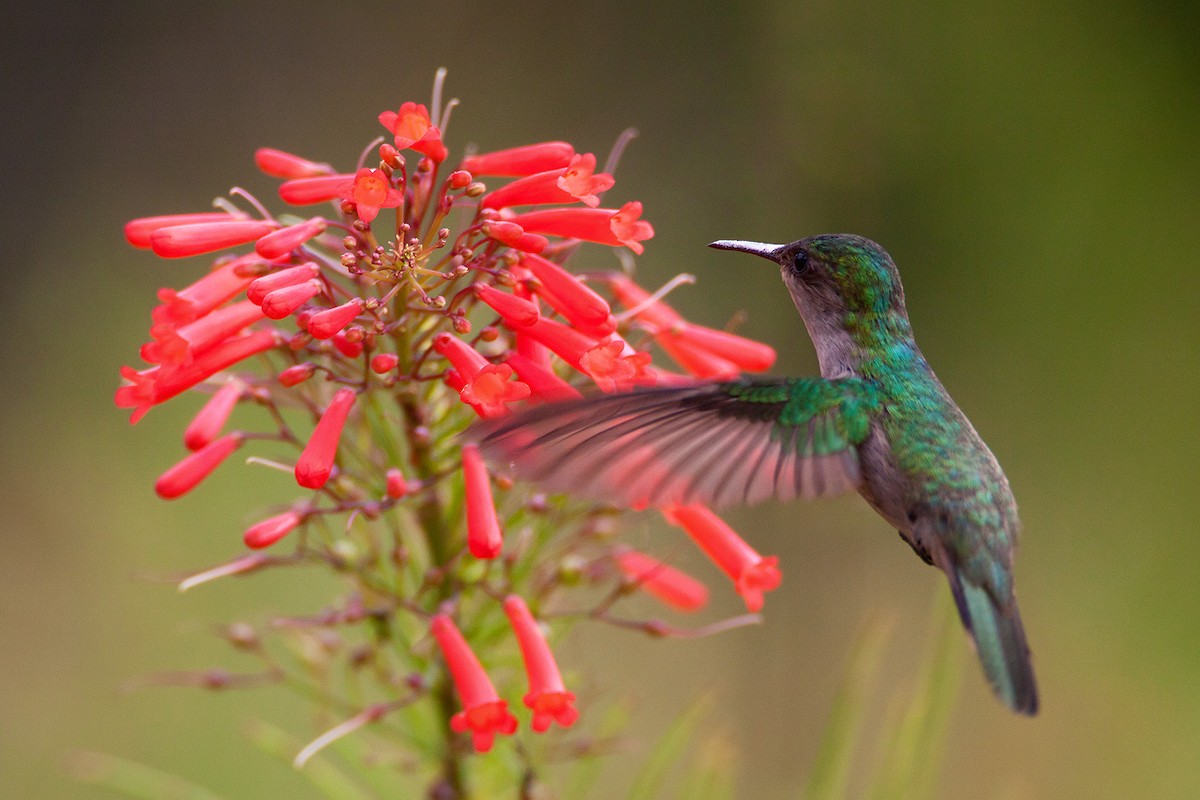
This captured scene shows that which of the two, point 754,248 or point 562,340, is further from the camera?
point 754,248

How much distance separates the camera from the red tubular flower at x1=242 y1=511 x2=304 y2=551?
1810 millimetres

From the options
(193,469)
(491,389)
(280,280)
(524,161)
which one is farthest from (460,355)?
Answer: (193,469)

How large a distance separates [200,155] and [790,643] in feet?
11.3

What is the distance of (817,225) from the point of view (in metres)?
5.03

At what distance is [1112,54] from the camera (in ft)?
16.2

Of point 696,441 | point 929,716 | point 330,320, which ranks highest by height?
point 330,320

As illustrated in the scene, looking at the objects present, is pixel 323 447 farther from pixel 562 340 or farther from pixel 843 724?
pixel 843 724

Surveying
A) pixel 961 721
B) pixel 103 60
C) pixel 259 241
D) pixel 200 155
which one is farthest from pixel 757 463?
pixel 103 60

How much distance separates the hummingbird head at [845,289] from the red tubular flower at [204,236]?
92cm

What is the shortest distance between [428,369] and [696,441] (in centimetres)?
49

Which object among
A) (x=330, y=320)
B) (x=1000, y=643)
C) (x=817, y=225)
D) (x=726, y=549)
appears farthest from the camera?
(x=817, y=225)

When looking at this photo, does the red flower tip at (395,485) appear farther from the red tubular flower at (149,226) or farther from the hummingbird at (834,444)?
the red tubular flower at (149,226)

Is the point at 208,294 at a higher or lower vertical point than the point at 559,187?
lower

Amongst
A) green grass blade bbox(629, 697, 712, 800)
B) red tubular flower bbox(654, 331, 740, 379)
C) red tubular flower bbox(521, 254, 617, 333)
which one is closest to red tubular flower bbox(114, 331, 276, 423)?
red tubular flower bbox(521, 254, 617, 333)
